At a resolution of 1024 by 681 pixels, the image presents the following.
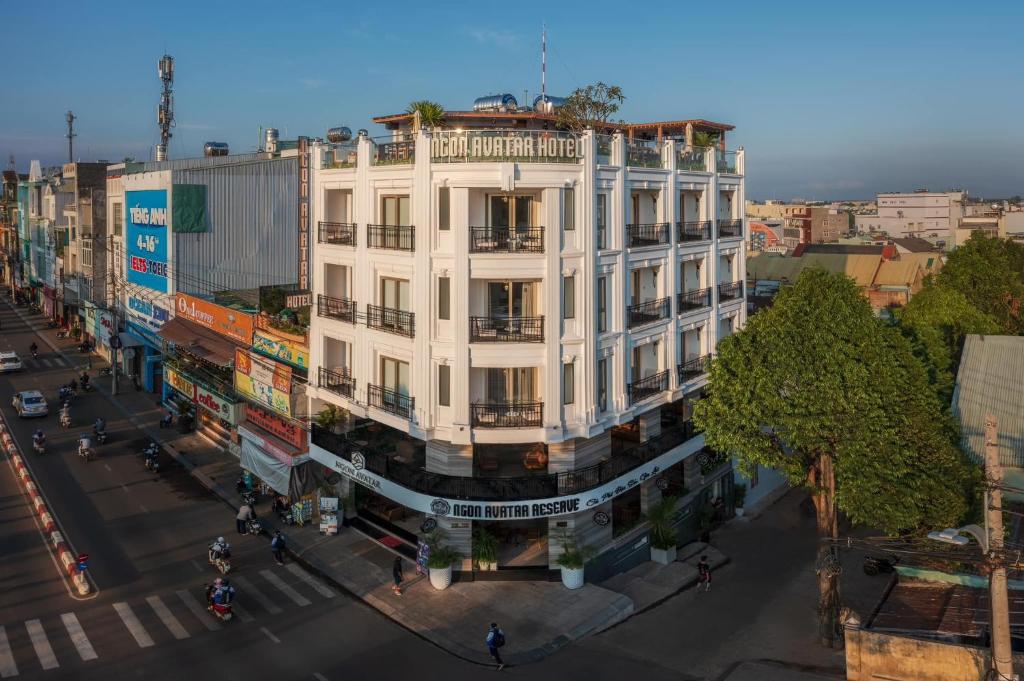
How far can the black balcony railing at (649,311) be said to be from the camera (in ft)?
107

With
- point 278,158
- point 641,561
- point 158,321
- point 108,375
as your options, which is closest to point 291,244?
point 278,158

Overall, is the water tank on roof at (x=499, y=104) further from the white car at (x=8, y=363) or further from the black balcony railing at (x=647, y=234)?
the white car at (x=8, y=363)

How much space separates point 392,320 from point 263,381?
33.5 ft

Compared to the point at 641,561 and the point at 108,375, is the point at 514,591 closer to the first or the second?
the point at 641,561

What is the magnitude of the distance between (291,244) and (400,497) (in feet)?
104

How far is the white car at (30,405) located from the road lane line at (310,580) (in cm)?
3003

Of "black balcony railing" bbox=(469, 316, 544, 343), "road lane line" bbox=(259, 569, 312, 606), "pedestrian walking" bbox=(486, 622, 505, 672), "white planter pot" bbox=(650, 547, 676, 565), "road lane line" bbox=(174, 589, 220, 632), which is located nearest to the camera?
"pedestrian walking" bbox=(486, 622, 505, 672)

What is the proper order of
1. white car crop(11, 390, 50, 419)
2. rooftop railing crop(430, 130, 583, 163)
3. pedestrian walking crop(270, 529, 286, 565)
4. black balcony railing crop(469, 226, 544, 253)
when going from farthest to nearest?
white car crop(11, 390, 50, 419) → pedestrian walking crop(270, 529, 286, 565) → black balcony railing crop(469, 226, 544, 253) → rooftop railing crop(430, 130, 583, 163)

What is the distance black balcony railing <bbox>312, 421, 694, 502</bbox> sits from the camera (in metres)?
29.4

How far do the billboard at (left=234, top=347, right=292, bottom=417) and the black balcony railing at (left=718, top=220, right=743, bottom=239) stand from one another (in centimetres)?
2104

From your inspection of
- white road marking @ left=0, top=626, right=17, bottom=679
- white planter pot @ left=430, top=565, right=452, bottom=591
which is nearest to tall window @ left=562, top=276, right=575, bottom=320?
white planter pot @ left=430, top=565, right=452, bottom=591

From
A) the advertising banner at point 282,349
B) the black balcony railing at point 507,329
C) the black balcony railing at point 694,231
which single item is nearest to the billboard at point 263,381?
the advertising banner at point 282,349

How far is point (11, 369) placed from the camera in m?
67.1

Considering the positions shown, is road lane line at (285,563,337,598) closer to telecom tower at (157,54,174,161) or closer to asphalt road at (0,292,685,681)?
asphalt road at (0,292,685,681)
